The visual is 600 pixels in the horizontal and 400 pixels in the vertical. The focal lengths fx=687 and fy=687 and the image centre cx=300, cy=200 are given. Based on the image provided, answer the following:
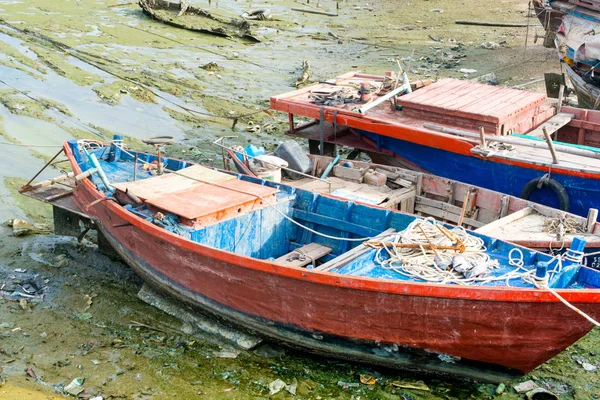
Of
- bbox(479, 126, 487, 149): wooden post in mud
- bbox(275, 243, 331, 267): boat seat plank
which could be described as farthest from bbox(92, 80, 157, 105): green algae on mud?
bbox(479, 126, 487, 149): wooden post in mud

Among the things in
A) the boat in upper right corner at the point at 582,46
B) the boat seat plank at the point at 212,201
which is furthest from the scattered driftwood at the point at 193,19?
the boat seat plank at the point at 212,201

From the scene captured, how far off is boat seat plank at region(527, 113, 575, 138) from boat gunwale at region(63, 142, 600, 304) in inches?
159

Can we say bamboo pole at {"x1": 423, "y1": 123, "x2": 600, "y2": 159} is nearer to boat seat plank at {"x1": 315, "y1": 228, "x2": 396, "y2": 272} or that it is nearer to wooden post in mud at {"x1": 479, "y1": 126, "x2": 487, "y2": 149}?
wooden post in mud at {"x1": 479, "y1": 126, "x2": 487, "y2": 149}

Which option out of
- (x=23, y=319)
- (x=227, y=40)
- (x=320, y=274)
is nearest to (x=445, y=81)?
(x=320, y=274)

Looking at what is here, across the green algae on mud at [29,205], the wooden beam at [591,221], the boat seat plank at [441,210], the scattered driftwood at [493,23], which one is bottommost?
the green algae on mud at [29,205]

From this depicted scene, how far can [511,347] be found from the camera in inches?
240

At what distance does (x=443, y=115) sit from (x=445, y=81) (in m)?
1.60

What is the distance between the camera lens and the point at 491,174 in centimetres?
933

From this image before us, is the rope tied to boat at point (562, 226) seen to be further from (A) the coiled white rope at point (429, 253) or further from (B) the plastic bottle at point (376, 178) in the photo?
(B) the plastic bottle at point (376, 178)

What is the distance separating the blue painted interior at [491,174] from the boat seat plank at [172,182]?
3.09 meters

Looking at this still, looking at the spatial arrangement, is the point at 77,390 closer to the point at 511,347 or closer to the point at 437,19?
the point at 511,347

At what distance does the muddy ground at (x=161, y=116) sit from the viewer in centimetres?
671

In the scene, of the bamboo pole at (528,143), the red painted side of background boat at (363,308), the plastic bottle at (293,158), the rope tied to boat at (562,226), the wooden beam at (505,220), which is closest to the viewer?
the red painted side of background boat at (363,308)

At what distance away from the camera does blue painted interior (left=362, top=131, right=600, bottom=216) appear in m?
8.59
